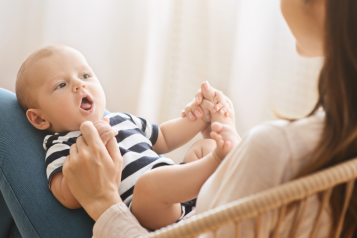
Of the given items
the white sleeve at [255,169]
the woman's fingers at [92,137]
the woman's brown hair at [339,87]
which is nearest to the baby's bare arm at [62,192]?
the woman's fingers at [92,137]

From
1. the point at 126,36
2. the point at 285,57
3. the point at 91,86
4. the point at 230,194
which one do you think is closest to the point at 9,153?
the point at 91,86

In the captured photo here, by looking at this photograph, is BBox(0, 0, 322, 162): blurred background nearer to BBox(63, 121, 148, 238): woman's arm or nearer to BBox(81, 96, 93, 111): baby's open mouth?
BBox(81, 96, 93, 111): baby's open mouth

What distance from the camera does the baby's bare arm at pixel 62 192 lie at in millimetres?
861

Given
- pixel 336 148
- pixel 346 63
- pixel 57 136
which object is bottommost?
pixel 57 136

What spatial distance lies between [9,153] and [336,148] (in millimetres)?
839

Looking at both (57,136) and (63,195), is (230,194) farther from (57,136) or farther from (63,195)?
(57,136)

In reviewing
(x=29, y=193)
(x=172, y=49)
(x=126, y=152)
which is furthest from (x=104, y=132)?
(x=172, y=49)

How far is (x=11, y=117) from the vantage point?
0.99m

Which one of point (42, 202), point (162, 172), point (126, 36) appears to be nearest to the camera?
point (162, 172)

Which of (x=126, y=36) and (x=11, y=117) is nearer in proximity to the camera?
(x=11, y=117)

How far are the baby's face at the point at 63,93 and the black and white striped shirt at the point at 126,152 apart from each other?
0.05 meters

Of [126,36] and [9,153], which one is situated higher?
[126,36]

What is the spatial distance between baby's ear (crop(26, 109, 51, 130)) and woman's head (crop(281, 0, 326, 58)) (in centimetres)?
79

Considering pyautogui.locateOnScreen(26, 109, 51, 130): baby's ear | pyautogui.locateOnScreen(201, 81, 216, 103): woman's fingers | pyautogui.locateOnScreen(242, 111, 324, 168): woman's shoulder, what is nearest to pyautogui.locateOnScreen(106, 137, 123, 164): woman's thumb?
pyautogui.locateOnScreen(26, 109, 51, 130): baby's ear
